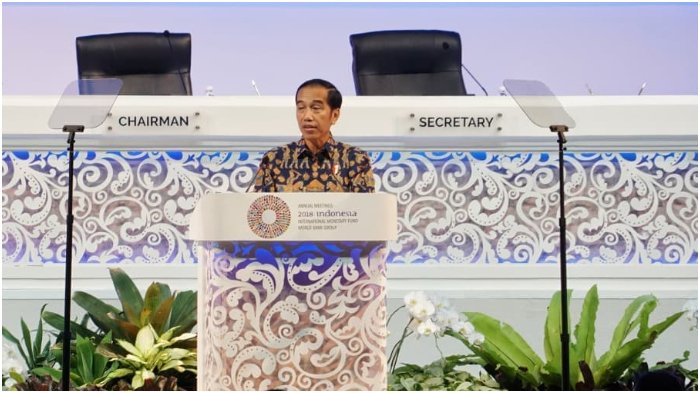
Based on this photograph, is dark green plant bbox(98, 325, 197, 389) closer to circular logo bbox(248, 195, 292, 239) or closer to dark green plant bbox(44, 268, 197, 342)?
dark green plant bbox(44, 268, 197, 342)

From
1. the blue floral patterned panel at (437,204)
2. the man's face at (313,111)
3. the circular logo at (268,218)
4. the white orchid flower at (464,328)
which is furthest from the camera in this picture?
the blue floral patterned panel at (437,204)

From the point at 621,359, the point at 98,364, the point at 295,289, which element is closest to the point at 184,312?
the point at 98,364

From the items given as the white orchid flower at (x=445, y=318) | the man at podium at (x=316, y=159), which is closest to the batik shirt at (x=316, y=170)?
the man at podium at (x=316, y=159)

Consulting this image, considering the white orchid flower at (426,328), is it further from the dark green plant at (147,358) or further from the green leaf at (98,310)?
the green leaf at (98,310)

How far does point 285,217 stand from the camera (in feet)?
7.34

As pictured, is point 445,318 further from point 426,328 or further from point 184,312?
point 184,312

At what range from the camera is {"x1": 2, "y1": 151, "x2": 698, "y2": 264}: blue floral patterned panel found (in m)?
3.70

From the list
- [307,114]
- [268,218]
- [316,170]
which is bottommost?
[268,218]

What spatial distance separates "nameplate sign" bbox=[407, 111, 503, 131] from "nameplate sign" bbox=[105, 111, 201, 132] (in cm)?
92

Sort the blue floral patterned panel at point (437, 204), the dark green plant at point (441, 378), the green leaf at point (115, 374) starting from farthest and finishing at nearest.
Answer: the blue floral patterned panel at point (437, 204) → the dark green plant at point (441, 378) → the green leaf at point (115, 374)

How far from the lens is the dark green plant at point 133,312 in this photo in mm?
2922

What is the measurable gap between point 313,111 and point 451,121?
1.32 meters

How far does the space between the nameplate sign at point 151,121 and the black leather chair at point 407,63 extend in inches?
40.7

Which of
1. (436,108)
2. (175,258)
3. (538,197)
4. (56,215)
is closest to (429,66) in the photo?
(436,108)
